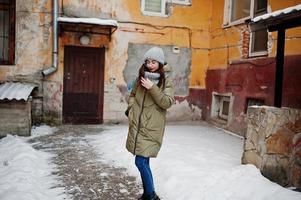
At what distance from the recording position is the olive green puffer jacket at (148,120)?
3.53 meters

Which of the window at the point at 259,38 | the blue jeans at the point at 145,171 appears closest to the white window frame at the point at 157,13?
the window at the point at 259,38

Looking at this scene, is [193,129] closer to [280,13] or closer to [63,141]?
[63,141]

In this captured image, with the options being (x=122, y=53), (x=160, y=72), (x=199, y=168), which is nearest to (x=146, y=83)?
(x=160, y=72)

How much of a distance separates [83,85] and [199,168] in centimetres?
522

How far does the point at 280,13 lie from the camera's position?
4.35 metres

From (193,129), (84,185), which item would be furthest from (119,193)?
(193,129)

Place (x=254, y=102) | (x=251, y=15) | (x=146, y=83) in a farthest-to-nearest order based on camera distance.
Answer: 1. (x=251, y=15)
2. (x=254, y=102)
3. (x=146, y=83)

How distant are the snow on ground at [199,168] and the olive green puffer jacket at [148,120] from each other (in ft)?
2.72

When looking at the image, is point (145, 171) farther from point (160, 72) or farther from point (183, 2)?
point (183, 2)

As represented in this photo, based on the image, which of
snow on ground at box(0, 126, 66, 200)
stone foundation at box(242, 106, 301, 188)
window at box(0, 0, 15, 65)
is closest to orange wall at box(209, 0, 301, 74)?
stone foundation at box(242, 106, 301, 188)

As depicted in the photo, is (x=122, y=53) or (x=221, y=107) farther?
(x=221, y=107)

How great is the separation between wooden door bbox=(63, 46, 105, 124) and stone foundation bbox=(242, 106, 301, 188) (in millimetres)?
5417

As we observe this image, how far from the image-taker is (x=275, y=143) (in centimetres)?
446

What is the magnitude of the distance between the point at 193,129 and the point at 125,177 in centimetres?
437
